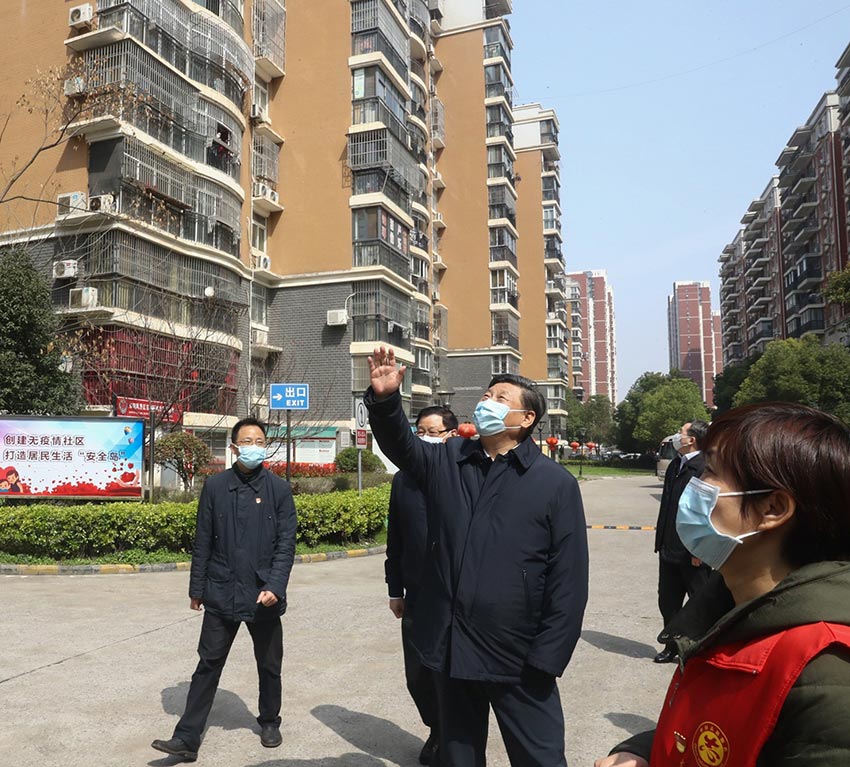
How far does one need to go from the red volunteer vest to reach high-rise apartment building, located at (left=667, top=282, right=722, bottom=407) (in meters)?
145

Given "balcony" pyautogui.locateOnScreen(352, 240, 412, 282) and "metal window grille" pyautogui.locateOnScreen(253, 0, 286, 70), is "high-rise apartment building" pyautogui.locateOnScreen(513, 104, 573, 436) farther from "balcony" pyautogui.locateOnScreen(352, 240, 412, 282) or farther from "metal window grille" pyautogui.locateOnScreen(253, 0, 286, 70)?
"metal window grille" pyautogui.locateOnScreen(253, 0, 286, 70)

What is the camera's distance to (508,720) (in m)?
2.54

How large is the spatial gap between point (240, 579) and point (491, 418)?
191 centimetres

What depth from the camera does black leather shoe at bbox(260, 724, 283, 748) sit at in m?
3.98

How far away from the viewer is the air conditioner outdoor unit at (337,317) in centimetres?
2806

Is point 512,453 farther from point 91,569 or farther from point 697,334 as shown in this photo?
point 697,334

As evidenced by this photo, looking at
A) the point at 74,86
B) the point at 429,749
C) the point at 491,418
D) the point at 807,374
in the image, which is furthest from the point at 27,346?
the point at 807,374

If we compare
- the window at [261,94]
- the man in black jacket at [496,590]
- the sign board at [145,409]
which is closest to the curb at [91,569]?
the sign board at [145,409]

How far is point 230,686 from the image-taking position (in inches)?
198

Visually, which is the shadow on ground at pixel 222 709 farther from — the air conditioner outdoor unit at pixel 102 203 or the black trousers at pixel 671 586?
the air conditioner outdoor unit at pixel 102 203

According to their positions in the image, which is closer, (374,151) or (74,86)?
(74,86)

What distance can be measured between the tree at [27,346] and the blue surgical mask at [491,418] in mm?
14309

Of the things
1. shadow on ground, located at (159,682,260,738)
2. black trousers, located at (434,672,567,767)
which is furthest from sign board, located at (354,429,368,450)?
black trousers, located at (434,672,567,767)

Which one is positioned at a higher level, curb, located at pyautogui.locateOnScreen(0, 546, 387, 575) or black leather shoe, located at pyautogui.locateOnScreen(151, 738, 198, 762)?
black leather shoe, located at pyautogui.locateOnScreen(151, 738, 198, 762)
